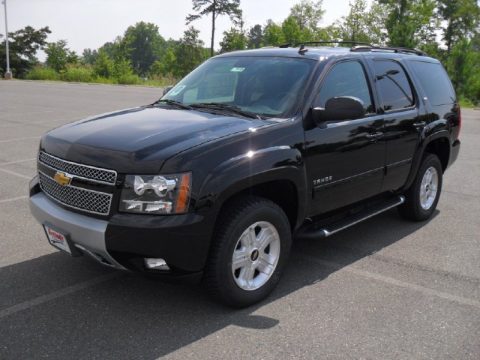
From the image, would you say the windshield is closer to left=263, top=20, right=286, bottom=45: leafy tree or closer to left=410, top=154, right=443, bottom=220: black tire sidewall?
left=410, top=154, right=443, bottom=220: black tire sidewall

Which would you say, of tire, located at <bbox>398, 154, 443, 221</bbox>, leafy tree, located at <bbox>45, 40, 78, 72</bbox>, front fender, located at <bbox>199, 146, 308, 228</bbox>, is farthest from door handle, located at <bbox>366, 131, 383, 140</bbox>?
leafy tree, located at <bbox>45, 40, 78, 72</bbox>

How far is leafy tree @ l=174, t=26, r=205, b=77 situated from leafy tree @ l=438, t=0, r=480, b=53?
27.5 metres

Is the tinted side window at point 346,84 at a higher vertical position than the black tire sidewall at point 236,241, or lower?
higher

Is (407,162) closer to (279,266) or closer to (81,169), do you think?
(279,266)

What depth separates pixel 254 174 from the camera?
3.64 m

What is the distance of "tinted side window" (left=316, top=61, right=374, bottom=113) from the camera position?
14.7 ft

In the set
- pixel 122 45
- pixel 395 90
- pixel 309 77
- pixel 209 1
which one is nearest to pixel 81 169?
pixel 309 77

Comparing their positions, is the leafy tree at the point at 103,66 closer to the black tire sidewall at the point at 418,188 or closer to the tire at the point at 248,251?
the black tire sidewall at the point at 418,188

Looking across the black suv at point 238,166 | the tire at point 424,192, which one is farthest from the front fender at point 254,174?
the tire at point 424,192

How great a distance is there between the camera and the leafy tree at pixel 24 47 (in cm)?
5166

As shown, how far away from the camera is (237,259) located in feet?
12.3

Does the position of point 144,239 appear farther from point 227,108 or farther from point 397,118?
point 397,118

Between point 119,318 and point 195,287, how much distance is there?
28.0 inches

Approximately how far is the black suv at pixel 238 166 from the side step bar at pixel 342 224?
0.06ft
